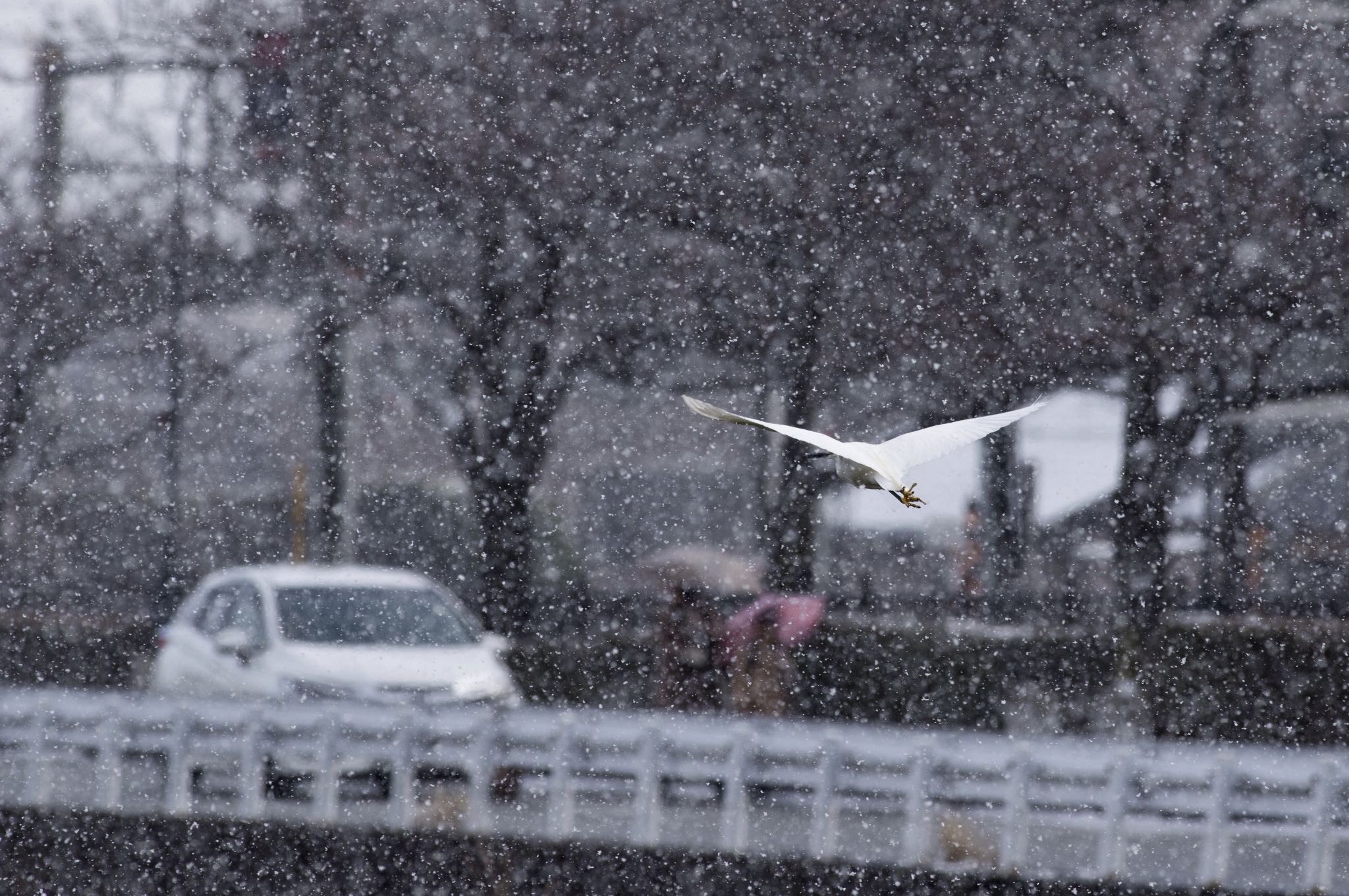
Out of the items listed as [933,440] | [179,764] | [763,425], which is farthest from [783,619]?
[763,425]

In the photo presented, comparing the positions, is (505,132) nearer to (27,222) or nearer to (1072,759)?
(27,222)

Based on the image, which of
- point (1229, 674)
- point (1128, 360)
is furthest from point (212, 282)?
point (1229, 674)

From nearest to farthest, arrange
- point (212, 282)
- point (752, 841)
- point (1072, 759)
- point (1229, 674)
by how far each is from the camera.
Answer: point (1072, 759)
point (752, 841)
point (1229, 674)
point (212, 282)

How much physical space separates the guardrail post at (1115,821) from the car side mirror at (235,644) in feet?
7.30

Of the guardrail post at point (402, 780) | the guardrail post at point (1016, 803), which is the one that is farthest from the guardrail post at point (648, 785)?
the guardrail post at point (1016, 803)

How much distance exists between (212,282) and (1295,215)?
3.39 meters

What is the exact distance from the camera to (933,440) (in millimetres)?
1707

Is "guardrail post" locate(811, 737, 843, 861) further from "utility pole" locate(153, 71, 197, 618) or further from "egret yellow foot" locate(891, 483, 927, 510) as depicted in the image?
"utility pole" locate(153, 71, 197, 618)

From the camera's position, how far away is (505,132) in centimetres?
443

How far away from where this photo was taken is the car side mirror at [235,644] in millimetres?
3697

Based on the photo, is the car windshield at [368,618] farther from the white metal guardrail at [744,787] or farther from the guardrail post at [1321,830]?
the guardrail post at [1321,830]

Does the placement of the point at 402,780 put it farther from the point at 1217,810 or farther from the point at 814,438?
the point at 814,438

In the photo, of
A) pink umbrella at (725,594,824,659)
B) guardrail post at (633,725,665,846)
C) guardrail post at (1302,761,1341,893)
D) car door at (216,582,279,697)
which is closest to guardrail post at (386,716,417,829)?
car door at (216,582,279,697)

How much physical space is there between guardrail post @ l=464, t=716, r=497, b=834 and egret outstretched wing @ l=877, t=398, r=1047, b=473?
1.62 m
